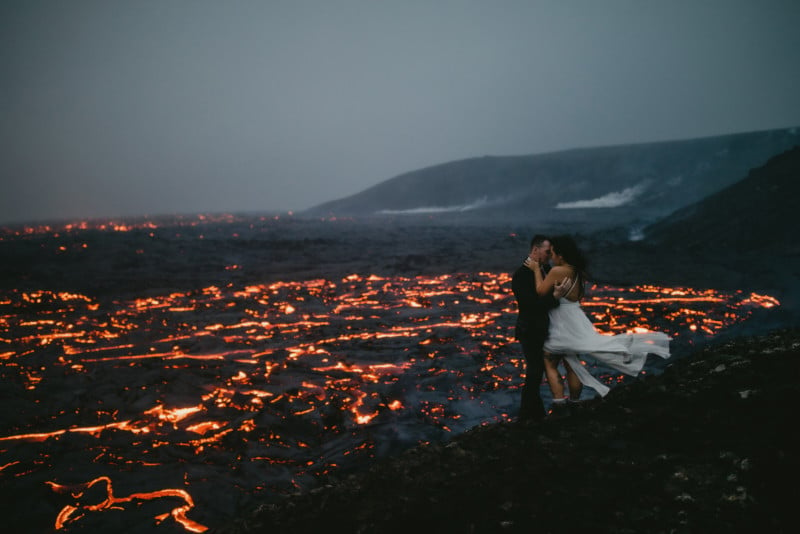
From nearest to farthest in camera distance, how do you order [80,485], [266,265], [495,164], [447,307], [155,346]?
1. [80,485]
2. [155,346]
3. [447,307]
4. [266,265]
5. [495,164]

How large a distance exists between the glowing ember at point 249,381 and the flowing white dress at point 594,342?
7.11 ft

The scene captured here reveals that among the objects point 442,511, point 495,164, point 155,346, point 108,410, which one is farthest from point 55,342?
point 495,164

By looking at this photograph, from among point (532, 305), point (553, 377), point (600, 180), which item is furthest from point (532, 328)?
point (600, 180)

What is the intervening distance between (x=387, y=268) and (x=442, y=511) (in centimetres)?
2275

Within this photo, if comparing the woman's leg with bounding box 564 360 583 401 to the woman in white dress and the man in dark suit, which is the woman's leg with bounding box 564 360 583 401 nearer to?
the woman in white dress

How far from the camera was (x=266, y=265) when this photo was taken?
29.2 meters

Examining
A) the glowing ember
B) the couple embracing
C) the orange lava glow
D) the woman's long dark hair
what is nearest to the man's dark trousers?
the couple embracing

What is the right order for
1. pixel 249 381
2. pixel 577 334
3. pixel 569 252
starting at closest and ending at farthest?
pixel 569 252, pixel 577 334, pixel 249 381

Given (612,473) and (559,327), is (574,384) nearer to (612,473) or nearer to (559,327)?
(559,327)

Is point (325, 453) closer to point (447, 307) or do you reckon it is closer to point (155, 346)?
point (155, 346)

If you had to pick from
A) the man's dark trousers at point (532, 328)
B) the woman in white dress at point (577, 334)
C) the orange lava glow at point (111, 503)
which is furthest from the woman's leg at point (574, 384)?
the orange lava glow at point (111, 503)

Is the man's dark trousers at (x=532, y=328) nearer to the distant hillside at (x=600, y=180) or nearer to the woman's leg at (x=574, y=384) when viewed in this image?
the woman's leg at (x=574, y=384)

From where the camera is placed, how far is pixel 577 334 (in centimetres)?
596

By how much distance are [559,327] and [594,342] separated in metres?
0.49
